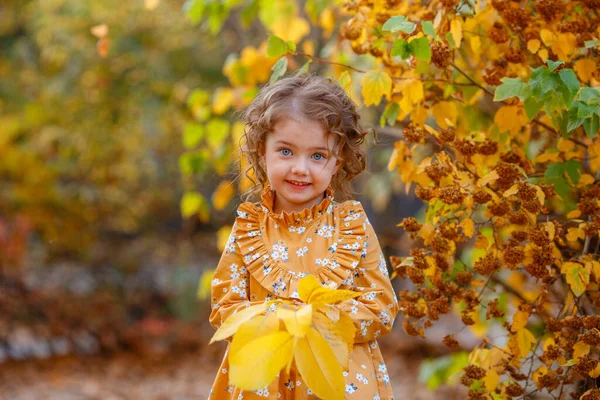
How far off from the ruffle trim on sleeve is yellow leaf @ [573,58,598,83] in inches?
27.7

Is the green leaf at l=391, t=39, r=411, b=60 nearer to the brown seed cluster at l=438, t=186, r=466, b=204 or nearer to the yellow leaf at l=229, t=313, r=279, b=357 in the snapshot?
the brown seed cluster at l=438, t=186, r=466, b=204

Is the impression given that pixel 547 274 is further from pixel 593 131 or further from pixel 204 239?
pixel 204 239

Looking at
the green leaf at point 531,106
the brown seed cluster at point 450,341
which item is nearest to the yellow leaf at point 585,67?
the green leaf at point 531,106

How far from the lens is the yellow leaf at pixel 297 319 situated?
129cm

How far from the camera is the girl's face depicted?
1.78 m

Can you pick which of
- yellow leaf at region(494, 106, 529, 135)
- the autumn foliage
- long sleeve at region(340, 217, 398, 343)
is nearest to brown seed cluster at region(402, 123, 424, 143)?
the autumn foliage

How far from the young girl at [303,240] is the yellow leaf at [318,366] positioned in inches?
14.3

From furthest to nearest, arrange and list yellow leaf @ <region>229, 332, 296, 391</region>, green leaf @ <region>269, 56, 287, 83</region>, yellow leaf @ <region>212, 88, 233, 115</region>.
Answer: yellow leaf @ <region>212, 88, 233, 115</region> → green leaf @ <region>269, 56, 287, 83</region> → yellow leaf @ <region>229, 332, 296, 391</region>

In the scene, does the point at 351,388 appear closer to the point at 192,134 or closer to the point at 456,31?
the point at 456,31

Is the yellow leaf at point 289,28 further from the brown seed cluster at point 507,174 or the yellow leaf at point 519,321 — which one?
the yellow leaf at point 519,321

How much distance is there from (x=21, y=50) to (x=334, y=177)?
189 inches

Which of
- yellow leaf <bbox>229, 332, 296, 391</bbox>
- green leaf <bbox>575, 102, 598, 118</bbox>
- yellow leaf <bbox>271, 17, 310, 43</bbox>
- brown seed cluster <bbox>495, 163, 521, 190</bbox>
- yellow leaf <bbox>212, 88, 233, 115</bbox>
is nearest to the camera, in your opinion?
yellow leaf <bbox>229, 332, 296, 391</bbox>

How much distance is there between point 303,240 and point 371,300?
0.73 ft

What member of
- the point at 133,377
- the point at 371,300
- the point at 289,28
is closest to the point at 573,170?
the point at 371,300
